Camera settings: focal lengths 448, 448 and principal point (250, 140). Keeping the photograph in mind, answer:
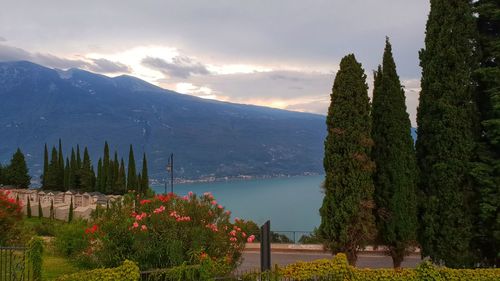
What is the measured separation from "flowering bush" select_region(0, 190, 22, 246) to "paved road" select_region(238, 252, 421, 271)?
9623mm

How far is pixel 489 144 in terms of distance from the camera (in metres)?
15.6

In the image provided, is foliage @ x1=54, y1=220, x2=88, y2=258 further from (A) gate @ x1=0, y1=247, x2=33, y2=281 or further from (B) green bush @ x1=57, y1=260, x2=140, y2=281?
(B) green bush @ x1=57, y1=260, x2=140, y2=281

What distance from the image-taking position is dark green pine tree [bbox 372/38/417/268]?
58.6 feet

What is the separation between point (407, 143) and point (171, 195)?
9833mm

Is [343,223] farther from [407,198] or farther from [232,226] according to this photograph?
[232,226]

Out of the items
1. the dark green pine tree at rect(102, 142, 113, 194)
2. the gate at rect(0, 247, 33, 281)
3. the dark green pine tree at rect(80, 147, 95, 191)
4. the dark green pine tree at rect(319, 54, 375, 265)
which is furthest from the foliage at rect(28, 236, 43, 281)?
the dark green pine tree at rect(80, 147, 95, 191)

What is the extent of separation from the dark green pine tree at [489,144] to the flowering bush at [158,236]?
336 inches

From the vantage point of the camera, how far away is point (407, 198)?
18047mm

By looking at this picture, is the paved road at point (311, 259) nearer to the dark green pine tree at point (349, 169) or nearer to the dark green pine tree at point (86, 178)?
the dark green pine tree at point (349, 169)

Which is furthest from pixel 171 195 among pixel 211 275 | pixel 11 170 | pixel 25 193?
pixel 11 170

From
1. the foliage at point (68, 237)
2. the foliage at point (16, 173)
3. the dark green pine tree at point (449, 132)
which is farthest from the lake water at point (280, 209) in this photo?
the foliage at point (16, 173)

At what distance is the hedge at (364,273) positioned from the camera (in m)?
11.8

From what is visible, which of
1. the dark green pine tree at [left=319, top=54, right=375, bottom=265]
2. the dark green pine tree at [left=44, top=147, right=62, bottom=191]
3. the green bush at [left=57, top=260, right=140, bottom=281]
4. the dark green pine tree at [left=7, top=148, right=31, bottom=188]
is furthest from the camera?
the dark green pine tree at [left=7, top=148, right=31, bottom=188]

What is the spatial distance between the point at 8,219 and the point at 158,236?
29.2ft
